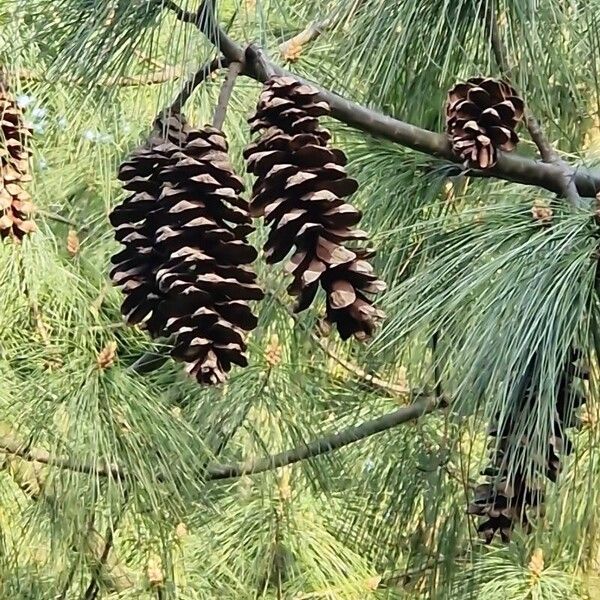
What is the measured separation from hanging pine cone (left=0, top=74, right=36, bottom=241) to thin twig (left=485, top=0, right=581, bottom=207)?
0.26 meters

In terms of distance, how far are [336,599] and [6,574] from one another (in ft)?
1.01

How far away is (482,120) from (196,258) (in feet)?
0.50

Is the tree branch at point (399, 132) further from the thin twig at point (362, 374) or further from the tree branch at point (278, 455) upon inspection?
the thin twig at point (362, 374)

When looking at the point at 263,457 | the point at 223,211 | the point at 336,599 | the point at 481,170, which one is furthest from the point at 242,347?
the point at 336,599

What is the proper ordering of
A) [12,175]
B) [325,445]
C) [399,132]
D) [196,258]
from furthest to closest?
[325,445], [12,175], [399,132], [196,258]

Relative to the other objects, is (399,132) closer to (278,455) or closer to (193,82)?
(193,82)

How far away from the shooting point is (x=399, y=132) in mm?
419

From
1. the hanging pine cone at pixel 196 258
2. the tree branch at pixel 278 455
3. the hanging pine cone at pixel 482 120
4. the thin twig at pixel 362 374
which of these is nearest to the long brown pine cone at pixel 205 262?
the hanging pine cone at pixel 196 258

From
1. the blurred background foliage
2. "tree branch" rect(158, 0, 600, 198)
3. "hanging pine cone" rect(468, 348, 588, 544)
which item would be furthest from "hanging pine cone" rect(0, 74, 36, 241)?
"hanging pine cone" rect(468, 348, 588, 544)

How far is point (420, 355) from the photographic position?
0.73 metres

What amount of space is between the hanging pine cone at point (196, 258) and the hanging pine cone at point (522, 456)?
136 mm

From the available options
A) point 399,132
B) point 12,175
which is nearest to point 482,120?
point 399,132

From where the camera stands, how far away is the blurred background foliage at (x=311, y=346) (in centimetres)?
44

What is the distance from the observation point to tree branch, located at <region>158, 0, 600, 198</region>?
14.7 inches
